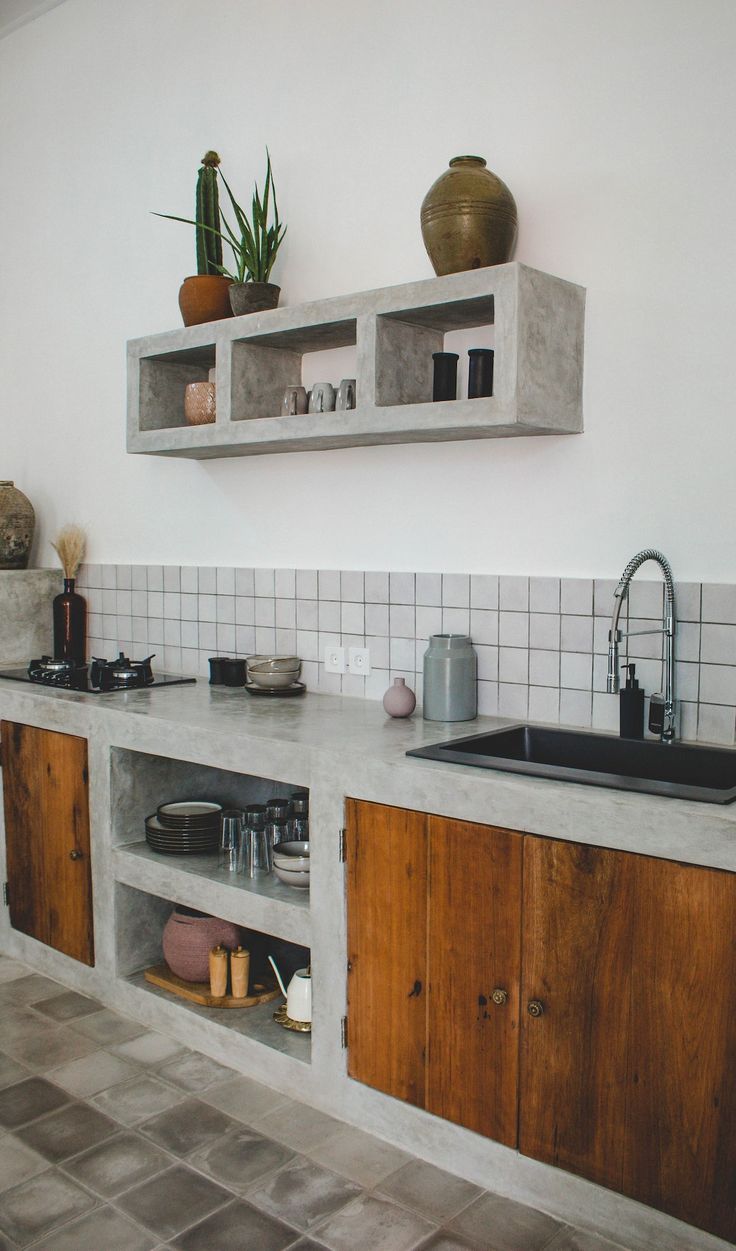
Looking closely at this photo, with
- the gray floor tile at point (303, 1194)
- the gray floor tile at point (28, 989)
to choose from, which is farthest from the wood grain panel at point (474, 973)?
the gray floor tile at point (28, 989)

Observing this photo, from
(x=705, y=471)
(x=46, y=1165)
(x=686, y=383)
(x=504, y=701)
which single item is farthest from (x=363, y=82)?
(x=46, y=1165)

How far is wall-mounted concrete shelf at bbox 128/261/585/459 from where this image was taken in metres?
2.48

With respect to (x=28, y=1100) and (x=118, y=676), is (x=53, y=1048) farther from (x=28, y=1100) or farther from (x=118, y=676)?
(x=118, y=676)

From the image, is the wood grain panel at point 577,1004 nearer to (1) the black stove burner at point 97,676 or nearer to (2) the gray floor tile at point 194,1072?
(2) the gray floor tile at point 194,1072

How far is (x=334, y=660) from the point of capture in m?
3.30

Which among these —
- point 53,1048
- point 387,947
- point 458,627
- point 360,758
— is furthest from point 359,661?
point 53,1048

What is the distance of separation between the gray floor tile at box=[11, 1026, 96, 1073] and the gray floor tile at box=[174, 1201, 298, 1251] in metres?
0.84

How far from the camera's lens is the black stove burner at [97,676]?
134 inches

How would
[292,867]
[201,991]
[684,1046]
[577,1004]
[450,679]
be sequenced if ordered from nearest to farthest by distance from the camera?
[684,1046] → [577,1004] → [292,867] → [450,679] → [201,991]

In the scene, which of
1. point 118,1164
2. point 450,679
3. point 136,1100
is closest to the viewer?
point 118,1164

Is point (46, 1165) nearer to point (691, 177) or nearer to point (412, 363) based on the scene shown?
point (412, 363)

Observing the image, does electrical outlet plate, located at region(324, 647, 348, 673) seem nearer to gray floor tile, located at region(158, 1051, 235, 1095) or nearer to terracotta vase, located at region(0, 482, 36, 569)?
gray floor tile, located at region(158, 1051, 235, 1095)

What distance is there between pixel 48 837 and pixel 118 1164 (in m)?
1.26

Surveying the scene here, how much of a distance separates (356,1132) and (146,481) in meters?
2.53
